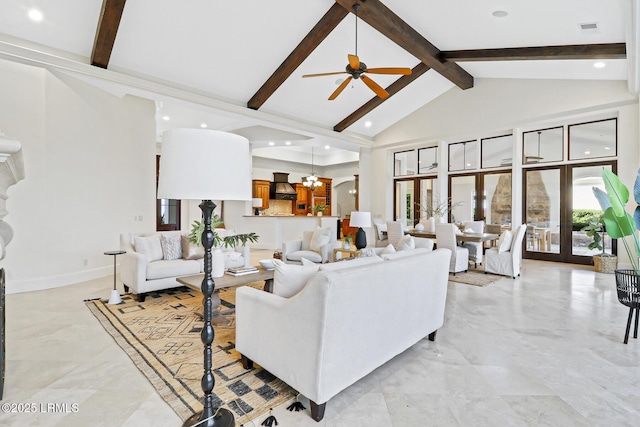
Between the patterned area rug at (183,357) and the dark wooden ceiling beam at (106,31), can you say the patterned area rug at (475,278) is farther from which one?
the dark wooden ceiling beam at (106,31)

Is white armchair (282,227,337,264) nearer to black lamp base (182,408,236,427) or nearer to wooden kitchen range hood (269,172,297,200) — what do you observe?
black lamp base (182,408,236,427)

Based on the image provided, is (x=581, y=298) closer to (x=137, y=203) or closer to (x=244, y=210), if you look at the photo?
(x=137, y=203)

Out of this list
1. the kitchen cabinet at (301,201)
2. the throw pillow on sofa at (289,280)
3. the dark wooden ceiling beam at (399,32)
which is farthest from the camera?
the kitchen cabinet at (301,201)

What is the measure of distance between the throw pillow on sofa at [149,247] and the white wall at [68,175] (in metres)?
1.43

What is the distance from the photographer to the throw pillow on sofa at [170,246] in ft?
14.6

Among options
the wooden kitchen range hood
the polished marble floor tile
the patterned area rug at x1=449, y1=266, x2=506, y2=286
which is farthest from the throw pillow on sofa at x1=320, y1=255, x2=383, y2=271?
the wooden kitchen range hood

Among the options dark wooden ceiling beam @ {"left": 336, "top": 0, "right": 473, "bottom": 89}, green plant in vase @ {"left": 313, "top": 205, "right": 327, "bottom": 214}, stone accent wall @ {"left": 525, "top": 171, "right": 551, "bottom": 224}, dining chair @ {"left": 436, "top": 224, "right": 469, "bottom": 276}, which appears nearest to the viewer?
dark wooden ceiling beam @ {"left": 336, "top": 0, "right": 473, "bottom": 89}

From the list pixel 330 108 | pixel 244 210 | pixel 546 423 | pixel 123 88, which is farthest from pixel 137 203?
pixel 546 423

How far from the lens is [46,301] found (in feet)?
12.7

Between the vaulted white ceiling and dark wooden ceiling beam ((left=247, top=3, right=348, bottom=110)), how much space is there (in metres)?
0.09

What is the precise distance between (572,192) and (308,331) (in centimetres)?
770

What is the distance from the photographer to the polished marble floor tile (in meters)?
1.79

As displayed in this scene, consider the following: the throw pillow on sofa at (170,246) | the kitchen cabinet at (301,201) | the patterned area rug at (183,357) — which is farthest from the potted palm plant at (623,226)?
the kitchen cabinet at (301,201)

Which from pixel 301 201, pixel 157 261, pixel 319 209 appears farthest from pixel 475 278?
pixel 301 201
